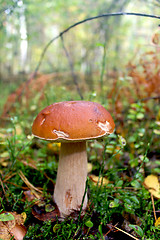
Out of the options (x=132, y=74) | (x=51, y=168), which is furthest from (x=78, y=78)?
(x=51, y=168)

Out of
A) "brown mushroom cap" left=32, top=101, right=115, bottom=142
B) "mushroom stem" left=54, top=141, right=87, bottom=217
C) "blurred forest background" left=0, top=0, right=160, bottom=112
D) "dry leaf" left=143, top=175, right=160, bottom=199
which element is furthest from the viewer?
"blurred forest background" left=0, top=0, right=160, bottom=112

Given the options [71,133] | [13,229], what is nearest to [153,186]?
[71,133]

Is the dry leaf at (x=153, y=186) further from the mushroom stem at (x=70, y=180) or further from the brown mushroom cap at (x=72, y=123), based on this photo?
the brown mushroom cap at (x=72, y=123)

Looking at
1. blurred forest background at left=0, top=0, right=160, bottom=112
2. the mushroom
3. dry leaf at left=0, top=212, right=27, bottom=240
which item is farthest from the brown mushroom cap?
blurred forest background at left=0, top=0, right=160, bottom=112

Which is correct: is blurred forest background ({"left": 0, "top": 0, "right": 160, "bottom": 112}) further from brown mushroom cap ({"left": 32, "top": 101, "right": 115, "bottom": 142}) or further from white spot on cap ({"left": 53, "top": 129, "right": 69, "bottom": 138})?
white spot on cap ({"left": 53, "top": 129, "right": 69, "bottom": 138})

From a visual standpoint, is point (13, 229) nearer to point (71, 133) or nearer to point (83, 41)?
point (71, 133)

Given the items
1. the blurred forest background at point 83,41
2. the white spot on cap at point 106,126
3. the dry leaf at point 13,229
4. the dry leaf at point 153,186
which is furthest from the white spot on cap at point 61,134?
the blurred forest background at point 83,41

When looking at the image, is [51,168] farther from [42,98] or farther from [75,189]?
[42,98]
